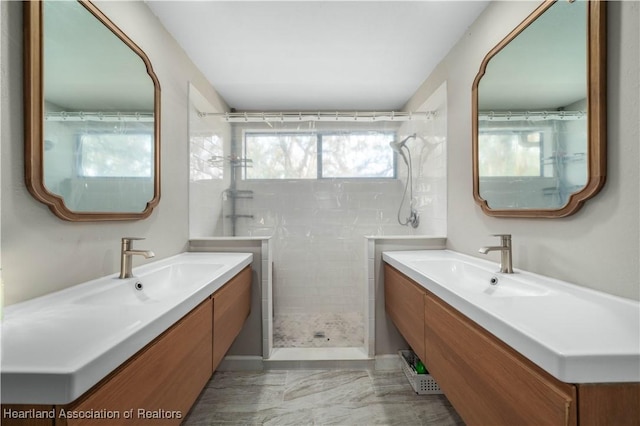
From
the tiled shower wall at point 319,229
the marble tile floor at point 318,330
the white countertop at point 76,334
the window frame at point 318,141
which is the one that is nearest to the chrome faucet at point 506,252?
the white countertop at point 76,334

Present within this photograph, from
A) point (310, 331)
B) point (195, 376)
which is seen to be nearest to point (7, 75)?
point (195, 376)

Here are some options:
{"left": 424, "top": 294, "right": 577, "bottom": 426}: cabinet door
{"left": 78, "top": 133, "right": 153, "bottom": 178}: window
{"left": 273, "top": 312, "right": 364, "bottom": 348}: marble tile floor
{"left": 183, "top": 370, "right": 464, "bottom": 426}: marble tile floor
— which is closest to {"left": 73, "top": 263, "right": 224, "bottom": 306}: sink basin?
{"left": 78, "top": 133, "right": 153, "bottom": 178}: window

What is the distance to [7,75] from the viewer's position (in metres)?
0.89

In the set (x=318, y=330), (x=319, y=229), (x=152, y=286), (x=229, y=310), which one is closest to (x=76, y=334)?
(x=152, y=286)

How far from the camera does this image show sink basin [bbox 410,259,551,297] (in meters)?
1.16

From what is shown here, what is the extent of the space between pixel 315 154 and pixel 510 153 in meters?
1.88

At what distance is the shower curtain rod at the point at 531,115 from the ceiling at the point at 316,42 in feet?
2.16

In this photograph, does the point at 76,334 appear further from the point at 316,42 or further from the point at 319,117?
the point at 319,117

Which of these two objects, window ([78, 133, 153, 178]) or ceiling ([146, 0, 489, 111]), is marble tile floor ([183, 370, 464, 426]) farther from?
ceiling ([146, 0, 489, 111])

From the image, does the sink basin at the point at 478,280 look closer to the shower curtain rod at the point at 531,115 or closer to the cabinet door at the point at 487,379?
the cabinet door at the point at 487,379

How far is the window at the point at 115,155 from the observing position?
1187 mm

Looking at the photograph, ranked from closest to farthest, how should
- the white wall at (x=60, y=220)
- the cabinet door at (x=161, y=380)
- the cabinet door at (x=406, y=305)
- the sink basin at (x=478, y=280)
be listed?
the cabinet door at (x=161, y=380)
the white wall at (x=60, y=220)
the sink basin at (x=478, y=280)
the cabinet door at (x=406, y=305)

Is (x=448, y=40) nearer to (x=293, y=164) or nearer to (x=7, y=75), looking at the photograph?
(x=293, y=164)

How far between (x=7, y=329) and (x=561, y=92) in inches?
77.4
